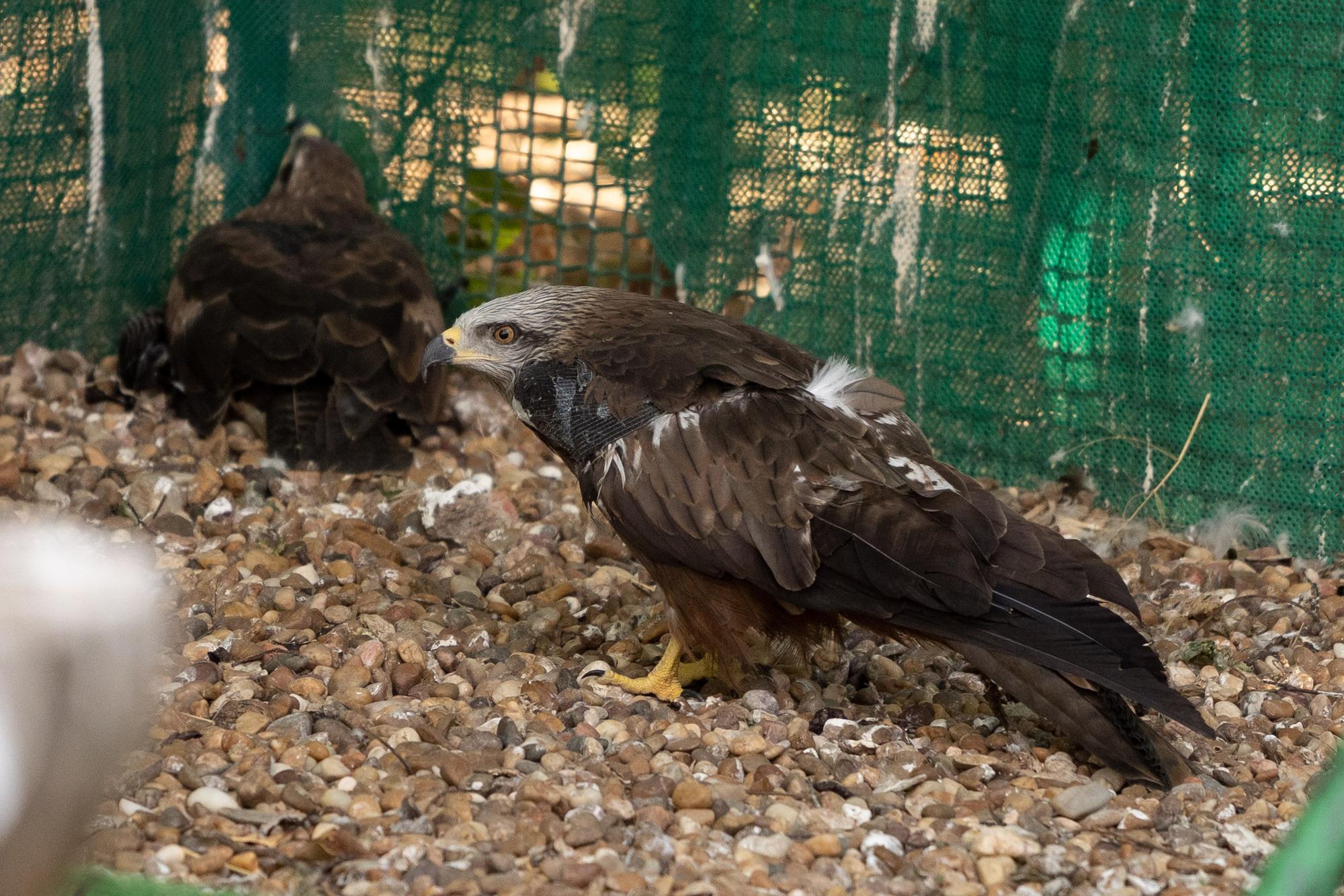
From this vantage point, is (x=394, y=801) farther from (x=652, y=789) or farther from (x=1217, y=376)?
(x=1217, y=376)

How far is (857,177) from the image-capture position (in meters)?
5.12

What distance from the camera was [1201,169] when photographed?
463 centimetres

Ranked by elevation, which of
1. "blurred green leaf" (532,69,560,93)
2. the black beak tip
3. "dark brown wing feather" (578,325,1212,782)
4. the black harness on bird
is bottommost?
"dark brown wing feather" (578,325,1212,782)

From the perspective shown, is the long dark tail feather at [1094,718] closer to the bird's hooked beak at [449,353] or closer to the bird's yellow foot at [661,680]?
the bird's yellow foot at [661,680]

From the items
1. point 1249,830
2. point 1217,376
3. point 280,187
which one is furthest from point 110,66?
point 1249,830

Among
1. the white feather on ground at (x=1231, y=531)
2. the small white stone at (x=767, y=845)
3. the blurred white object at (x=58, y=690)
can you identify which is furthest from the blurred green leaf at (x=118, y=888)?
the white feather on ground at (x=1231, y=531)

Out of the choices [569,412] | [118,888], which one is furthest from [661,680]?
[118,888]

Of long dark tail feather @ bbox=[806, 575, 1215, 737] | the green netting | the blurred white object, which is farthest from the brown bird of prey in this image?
the blurred white object

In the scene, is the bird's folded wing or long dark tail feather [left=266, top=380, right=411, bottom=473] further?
long dark tail feather [left=266, top=380, right=411, bottom=473]

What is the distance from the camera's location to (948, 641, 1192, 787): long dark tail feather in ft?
10.5

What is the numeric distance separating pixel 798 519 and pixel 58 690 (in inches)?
74.6

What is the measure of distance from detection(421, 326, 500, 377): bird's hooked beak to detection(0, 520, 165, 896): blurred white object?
6.50 ft

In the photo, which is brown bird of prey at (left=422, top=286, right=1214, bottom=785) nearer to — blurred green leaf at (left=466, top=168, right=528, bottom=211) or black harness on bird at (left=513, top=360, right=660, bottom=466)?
black harness on bird at (left=513, top=360, right=660, bottom=466)

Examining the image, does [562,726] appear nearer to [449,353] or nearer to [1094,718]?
[449,353]
